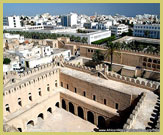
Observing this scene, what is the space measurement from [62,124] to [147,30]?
205 feet

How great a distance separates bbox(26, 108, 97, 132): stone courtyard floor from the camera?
932 inches

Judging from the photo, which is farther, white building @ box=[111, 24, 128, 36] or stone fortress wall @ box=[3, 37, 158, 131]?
white building @ box=[111, 24, 128, 36]

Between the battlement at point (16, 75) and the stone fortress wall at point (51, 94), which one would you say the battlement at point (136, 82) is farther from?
the battlement at point (16, 75)

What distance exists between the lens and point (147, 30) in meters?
72.1

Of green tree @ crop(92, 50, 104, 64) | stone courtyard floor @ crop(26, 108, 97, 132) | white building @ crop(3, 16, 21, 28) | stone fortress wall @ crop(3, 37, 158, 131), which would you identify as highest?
white building @ crop(3, 16, 21, 28)

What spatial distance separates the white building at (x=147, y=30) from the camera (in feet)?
229

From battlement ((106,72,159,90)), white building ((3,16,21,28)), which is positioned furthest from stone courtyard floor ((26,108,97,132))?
white building ((3,16,21,28))

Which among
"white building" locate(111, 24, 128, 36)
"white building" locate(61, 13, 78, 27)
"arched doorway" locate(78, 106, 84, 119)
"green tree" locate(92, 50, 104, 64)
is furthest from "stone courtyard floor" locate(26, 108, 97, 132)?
"white building" locate(61, 13, 78, 27)

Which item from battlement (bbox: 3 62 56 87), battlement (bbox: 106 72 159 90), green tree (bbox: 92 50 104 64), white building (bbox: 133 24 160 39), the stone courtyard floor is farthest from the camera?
white building (bbox: 133 24 160 39)

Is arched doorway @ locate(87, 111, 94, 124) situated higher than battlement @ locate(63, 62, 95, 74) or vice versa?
battlement @ locate(63, 62, 95, 74)

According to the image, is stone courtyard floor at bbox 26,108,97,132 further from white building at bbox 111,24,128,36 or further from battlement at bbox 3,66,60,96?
white building at bbox 111,24,128,36

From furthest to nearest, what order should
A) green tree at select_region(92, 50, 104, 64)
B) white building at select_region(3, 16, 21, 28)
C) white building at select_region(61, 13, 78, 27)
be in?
white building at select_region(61, 13, 78, 27) → white building at select_region(3, 16, 21, 28) → green tree at select_region(92, 50, 104, 64)

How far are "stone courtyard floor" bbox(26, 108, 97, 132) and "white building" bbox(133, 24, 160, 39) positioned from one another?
5793 cm

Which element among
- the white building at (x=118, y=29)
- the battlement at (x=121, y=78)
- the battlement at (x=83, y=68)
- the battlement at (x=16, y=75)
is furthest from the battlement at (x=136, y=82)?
the white building at (x=118, y=29)
